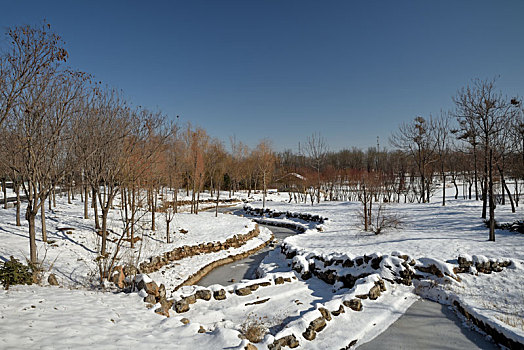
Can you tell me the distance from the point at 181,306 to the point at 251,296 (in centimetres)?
203

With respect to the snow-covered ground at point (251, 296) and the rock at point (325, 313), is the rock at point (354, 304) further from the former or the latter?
the rock at point (325, 313)

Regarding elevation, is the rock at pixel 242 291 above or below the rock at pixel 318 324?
below

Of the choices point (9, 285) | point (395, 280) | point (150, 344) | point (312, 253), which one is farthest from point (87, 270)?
point (395, 280)

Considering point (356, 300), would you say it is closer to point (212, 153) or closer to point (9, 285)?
point (9, 285)

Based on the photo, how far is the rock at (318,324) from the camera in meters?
6.06

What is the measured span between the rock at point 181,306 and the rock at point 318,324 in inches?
121

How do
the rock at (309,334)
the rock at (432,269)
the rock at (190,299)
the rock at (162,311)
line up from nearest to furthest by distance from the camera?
the rock at (309,334), the rock at (162,311), the rock at (190,299), the rock at (432,269)

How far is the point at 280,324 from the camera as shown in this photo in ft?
21.6

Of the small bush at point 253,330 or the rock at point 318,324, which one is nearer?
the small bush at point 253,330

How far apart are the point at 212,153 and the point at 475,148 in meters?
23.0

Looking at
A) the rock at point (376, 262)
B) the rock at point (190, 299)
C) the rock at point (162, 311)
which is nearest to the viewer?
the rock at point (162, 311)

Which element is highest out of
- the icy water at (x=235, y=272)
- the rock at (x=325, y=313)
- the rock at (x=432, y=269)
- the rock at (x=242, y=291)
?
the rock at (x=432, y=269)

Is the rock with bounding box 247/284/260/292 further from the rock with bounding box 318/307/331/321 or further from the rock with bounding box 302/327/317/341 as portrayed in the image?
the rock with bounding box 302/327/317/341

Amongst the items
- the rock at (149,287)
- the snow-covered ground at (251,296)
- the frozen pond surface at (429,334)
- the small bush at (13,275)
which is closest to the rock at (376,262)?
the snow-covered ground at (251,296)
